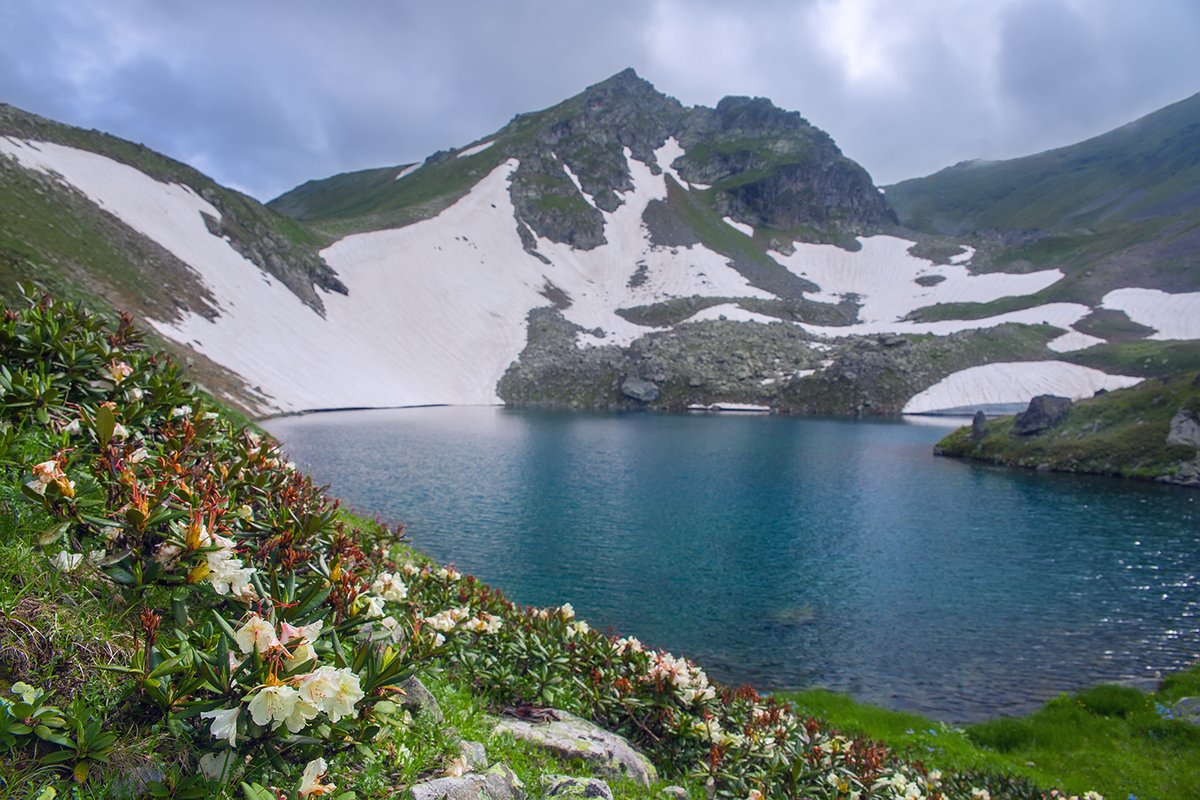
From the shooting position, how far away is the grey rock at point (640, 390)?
346ft

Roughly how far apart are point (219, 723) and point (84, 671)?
1148 mm

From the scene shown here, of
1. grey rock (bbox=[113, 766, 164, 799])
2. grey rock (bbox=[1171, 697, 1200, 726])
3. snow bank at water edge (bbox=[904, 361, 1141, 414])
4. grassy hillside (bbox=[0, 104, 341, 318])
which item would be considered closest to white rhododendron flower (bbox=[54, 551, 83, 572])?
grey rock (bbox=[113, 766, 164, 799])

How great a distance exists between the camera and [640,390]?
347 ft

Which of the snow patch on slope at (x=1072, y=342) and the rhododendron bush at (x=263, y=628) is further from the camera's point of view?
the snow patch on slope at (x=1072, y=342)

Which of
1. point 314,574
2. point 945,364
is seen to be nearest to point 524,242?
point 945,364

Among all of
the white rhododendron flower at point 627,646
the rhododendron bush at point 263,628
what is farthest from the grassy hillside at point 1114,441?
the white rhododendron flower at point 627,646

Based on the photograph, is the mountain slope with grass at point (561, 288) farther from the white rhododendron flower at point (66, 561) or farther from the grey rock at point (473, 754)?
the grey rock at point (473, 754)

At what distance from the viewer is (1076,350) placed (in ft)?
350

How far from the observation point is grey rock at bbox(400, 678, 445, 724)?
4922 mm

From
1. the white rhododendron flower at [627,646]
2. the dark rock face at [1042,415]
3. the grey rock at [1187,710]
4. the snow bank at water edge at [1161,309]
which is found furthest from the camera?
the snow bank at water edge at [1161,309]

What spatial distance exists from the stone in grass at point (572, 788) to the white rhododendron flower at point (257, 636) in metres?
3.01

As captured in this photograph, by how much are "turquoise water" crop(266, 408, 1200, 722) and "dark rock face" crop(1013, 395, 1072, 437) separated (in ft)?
31.8

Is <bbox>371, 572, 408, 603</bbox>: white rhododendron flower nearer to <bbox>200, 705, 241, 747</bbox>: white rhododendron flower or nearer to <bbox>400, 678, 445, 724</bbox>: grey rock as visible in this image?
<bbox>400, 678, 445, 724</bbox>: grey rock

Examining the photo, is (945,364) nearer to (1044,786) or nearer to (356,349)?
(356,349)
